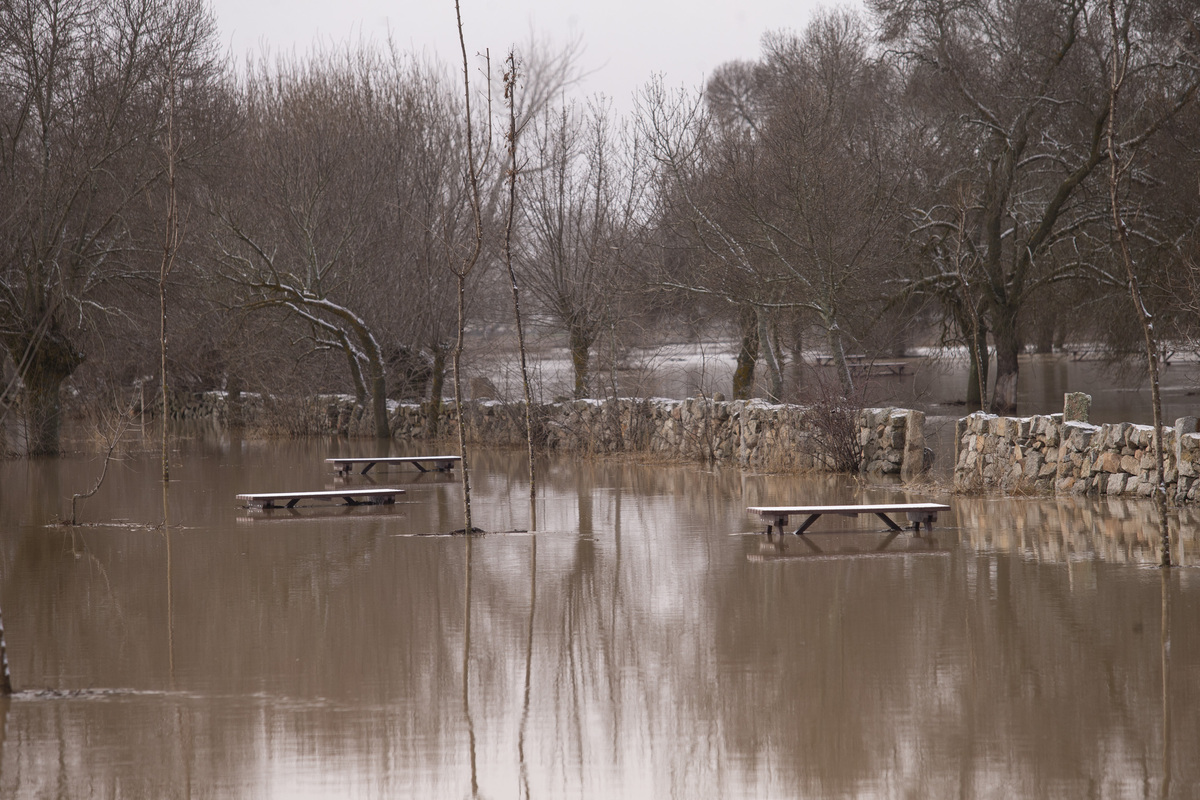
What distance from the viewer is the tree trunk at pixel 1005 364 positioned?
25.0 meters

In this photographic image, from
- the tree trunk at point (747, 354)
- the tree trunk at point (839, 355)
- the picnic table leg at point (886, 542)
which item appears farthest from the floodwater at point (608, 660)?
the tree trunk at point (747, 354)

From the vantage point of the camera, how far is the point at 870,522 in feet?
41.7

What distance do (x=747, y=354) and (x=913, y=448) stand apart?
1249 centimetres

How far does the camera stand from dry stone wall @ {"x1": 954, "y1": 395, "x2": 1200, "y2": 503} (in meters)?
12.5

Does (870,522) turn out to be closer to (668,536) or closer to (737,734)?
(668,536)

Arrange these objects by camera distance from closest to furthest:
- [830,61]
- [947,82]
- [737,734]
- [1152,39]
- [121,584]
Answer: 1. [737,734]
2. [121,584]
3. [1152,39]
4. [947,82]
5. [830,61]

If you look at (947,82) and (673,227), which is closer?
(947,82)

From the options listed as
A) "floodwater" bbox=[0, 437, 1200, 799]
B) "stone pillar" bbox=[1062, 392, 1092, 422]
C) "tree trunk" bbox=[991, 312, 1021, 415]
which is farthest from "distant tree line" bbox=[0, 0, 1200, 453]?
"floodwater" bbox=[0, 437, 1200, 799]

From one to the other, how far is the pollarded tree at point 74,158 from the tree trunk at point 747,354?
12.1 metres

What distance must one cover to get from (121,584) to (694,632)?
16.1 feet

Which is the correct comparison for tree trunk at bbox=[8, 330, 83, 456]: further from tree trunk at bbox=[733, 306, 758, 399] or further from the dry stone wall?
the dry stone wall

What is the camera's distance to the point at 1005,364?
25641 mm

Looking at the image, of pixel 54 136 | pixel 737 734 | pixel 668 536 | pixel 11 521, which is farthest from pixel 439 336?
pixel 737 734

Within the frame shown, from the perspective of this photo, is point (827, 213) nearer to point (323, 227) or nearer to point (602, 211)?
point (602, 211)
